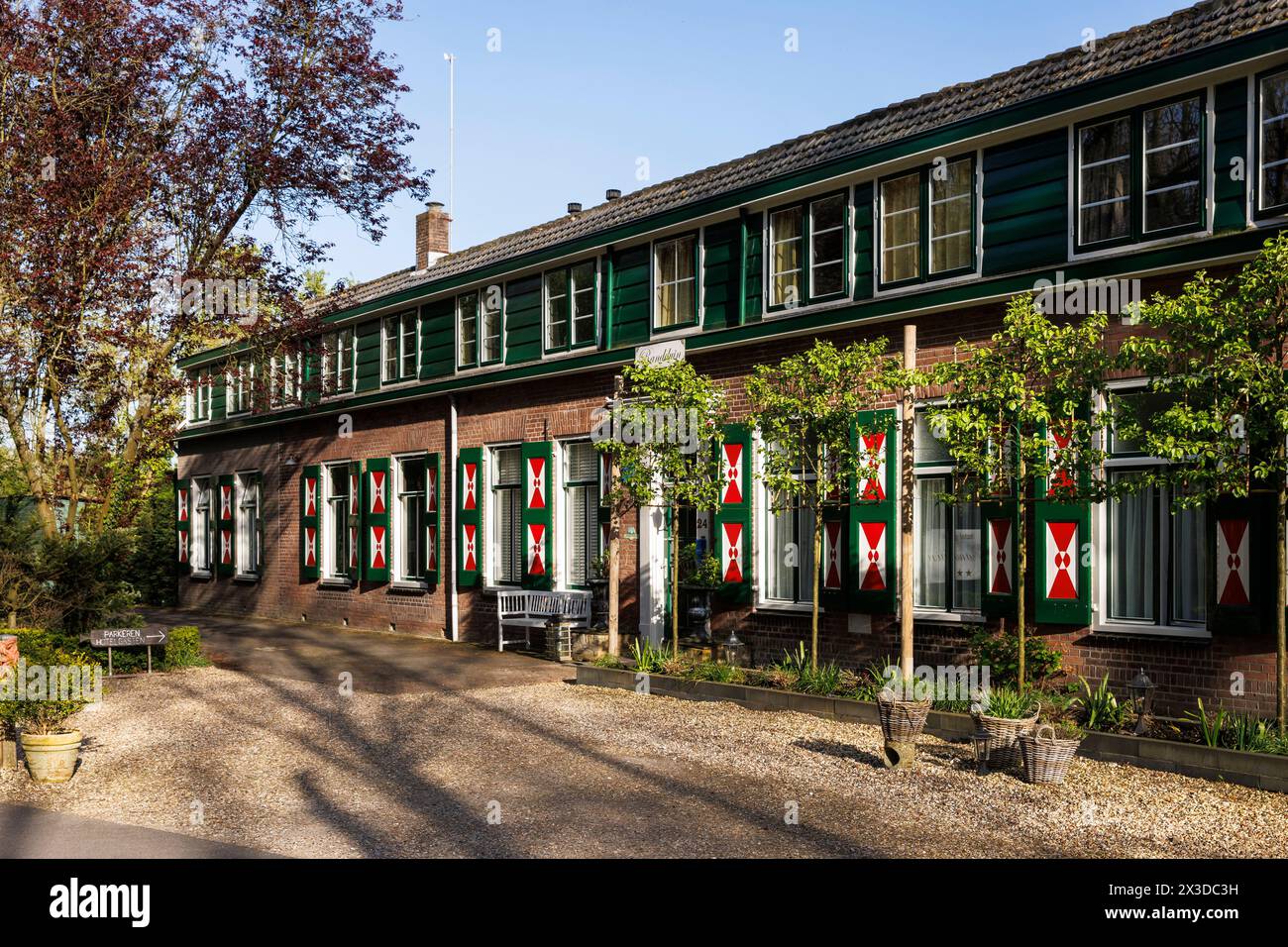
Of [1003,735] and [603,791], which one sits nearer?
[603,791]

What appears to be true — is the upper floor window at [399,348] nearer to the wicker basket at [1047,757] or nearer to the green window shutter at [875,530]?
the green window shutter at [875,530]

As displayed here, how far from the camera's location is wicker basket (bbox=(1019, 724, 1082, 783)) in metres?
8.34

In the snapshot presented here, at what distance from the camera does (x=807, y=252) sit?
13398mm

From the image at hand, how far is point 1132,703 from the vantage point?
9.84 meters

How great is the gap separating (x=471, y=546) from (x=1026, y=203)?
10478 mm

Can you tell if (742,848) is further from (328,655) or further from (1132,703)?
(328,655)

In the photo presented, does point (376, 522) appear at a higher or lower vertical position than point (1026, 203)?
lower

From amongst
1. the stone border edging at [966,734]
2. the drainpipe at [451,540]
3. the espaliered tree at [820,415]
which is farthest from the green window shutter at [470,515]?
the espaliered tree at [820,415]

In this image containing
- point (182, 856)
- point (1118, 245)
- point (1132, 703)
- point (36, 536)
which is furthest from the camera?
point (36, 536)

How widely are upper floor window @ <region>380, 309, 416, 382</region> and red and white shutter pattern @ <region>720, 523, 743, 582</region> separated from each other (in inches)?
333

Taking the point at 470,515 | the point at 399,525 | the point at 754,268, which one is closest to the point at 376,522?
the point at 399,525

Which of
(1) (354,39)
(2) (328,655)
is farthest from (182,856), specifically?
(1) (354,39)

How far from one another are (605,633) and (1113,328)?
7.74 m

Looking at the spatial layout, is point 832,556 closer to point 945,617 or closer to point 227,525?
point 945,617
